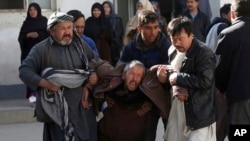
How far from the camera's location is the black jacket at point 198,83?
453cm

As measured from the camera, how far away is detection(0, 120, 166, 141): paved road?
7.66 m

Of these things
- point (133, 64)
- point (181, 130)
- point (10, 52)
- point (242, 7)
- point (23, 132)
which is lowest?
point (23, 132)

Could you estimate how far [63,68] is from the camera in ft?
16.3

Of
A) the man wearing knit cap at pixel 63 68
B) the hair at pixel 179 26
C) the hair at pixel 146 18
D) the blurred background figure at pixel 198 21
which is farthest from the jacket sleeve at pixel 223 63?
the blurred background figure at pixel 198 21

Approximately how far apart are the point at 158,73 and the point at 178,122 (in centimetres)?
40

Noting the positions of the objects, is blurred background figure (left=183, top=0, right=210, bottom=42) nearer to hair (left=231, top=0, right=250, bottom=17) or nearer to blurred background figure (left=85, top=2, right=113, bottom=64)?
blurred background figure (left=85, top=2, right=113, bottom=64)

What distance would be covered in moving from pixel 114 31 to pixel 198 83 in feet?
16.2

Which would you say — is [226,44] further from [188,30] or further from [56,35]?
[56,35]

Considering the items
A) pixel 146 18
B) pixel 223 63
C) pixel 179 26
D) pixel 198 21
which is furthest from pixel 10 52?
pixel 179 26

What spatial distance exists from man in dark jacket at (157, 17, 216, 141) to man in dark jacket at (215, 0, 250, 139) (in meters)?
0.31

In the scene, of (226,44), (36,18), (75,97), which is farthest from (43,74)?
(36,18)

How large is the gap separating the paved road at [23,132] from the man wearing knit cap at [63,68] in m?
2.33

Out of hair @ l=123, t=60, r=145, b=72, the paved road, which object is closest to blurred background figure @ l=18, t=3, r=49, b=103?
the paved road

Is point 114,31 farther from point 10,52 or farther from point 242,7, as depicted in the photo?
point 242,7
